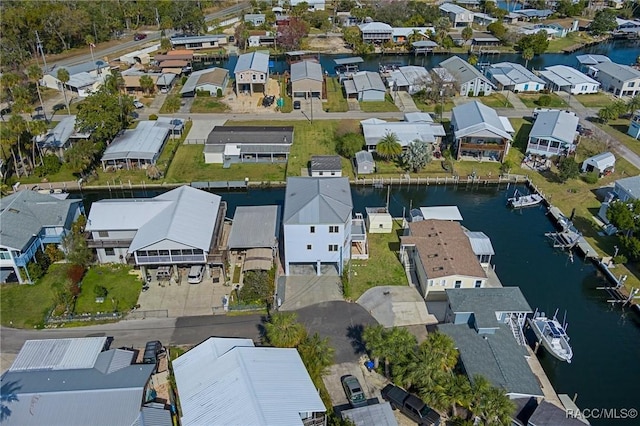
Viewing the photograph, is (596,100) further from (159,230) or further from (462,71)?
(159,230)

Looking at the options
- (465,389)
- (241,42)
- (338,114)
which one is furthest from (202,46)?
(465,389)

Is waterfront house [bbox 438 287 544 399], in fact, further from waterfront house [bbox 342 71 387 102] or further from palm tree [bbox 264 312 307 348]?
waterfront house [bbox 342 71 387 102]

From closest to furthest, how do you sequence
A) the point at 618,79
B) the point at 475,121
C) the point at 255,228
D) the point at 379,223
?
the point at 255,228 < the point at 379,223 < the point at 475,121 < the point at 618,79

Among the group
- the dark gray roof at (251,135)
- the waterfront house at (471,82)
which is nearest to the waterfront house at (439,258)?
the dark gray roof at (251,135)

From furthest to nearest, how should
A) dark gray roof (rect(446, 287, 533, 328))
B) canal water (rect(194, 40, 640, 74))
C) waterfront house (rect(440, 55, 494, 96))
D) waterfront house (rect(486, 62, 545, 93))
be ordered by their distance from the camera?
canal water (rect(194, 40, 640, 74)), waterfront house (rect(486, 62, 545, 93)), waterfront house (rect(440, 55, 494, 96)), dark gray roof (rect(446, 287, 533, 328))

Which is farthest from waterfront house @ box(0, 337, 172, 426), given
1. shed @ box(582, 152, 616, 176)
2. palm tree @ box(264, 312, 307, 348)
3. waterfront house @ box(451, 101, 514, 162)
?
shed @ box(582, 152, 616, 176)

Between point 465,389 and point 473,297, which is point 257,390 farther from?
point 473,297

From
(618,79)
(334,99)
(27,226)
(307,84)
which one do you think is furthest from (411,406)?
(618,79)
